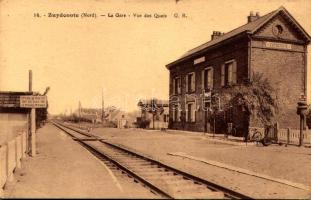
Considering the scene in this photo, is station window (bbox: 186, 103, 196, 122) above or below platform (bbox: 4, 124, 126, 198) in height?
above

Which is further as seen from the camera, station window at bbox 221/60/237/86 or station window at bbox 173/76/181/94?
station window at bbox 173/76/181/94

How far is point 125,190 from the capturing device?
8359 millimetres

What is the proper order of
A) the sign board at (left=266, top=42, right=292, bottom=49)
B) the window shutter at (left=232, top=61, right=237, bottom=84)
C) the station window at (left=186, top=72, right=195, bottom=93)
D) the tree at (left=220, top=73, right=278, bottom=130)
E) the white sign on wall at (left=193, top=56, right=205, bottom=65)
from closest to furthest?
1. the tree at (left=220, top=73, right=278, bottom=130)
2. the sign board at (left=266, top=42, right=292, bottom=49)
3. the window shutter at (left=232, top=61, right=237, bottom=84)
4. the white sign on wall at (left=193, top=56, right=205, bottom=65)
5. the station window at (left=186, top=72, right=195, bottom=93)

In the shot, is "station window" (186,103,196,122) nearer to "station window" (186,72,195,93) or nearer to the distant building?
"station window" (186,72,195,93)

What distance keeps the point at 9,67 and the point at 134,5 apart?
4568 millimetres

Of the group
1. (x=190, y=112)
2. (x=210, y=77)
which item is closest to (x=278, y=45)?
(x=210, y=77)

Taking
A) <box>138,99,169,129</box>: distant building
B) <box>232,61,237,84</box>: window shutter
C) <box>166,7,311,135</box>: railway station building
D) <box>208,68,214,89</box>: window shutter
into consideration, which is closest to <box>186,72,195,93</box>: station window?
<box>208,68,214,89</box>: window shutter

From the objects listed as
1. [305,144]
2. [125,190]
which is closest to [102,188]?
[125,190]

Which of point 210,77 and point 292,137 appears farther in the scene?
point 210,77

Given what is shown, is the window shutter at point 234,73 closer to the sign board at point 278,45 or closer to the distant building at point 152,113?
the sign board at point 278,45

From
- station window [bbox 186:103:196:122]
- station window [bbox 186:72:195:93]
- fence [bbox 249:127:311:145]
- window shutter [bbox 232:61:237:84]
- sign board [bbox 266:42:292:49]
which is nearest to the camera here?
fence [bbox 249:127:311:145]

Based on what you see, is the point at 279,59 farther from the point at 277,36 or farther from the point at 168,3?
the point at 168,3

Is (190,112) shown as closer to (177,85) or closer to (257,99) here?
(177,85)

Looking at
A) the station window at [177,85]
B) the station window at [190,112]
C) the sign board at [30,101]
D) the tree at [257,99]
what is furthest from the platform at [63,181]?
the station window at [177,85]
